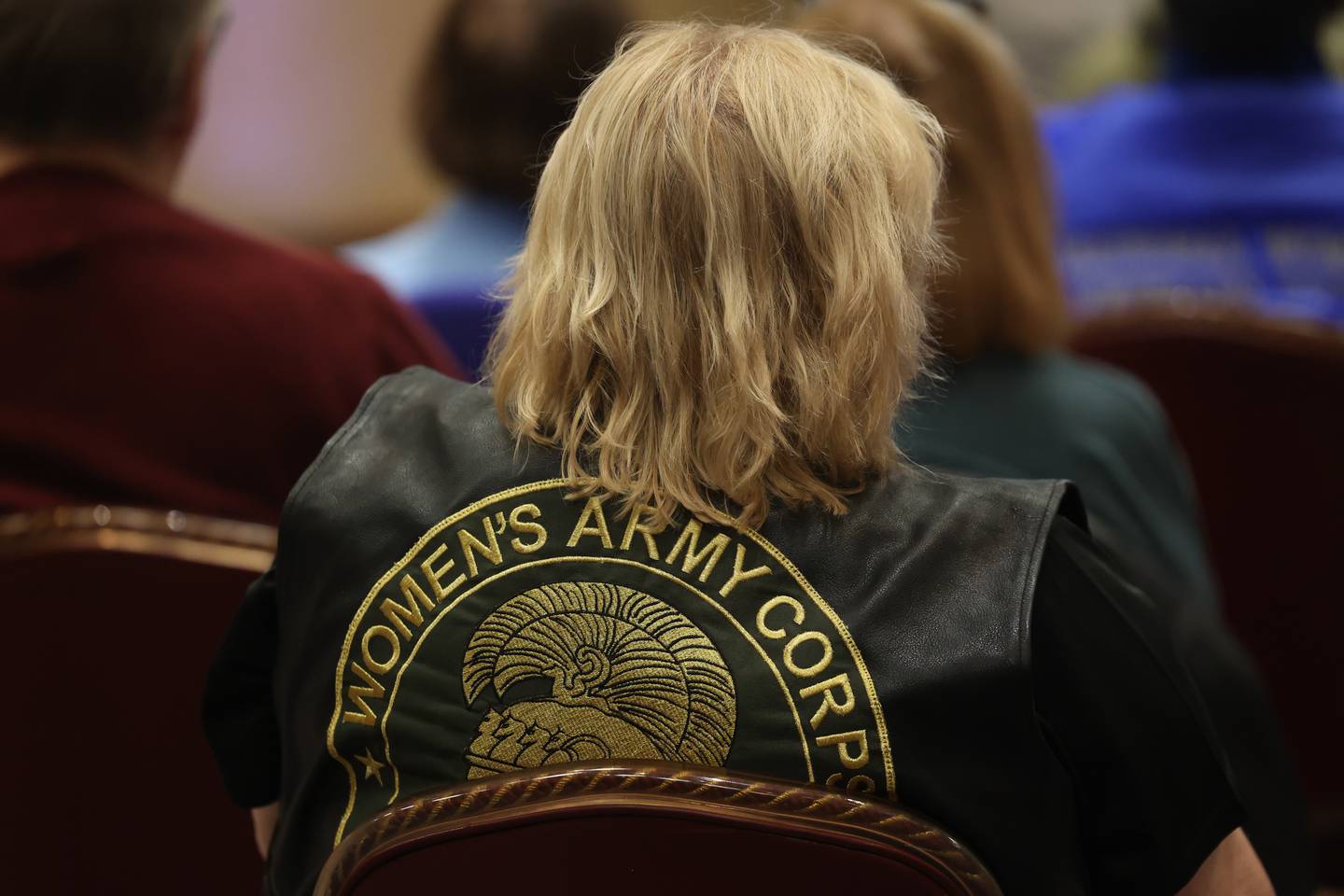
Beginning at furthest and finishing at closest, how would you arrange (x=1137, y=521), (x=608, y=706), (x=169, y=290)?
(x=1137, y=521) → (x=169, y=290) → (x=608, y=706)

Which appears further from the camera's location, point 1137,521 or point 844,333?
point 1137,521

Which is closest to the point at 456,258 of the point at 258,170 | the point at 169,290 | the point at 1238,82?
the point at 169,290

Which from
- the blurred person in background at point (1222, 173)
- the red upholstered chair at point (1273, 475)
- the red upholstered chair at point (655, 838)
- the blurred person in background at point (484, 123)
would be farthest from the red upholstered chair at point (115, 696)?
the blurred person in background at point (1222, 173)

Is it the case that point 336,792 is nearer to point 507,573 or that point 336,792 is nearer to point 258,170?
point 507,573

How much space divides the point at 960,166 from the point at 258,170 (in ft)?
9.16

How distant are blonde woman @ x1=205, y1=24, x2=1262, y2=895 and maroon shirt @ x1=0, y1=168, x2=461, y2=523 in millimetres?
491

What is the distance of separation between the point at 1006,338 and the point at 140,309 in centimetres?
84

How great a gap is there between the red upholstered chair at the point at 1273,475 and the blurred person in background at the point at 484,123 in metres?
0.78

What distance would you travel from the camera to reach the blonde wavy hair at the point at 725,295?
0.92m

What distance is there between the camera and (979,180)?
1.55m

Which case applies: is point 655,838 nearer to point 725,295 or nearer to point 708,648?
point 708,648

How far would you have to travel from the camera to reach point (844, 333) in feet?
3.07

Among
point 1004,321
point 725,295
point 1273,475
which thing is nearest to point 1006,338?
point 1004,321

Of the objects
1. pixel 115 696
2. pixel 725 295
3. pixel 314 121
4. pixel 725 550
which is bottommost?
pixel 314 121
